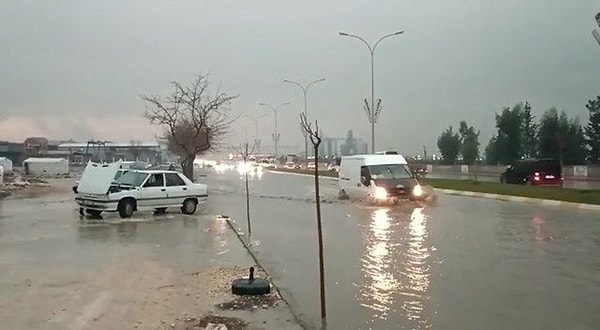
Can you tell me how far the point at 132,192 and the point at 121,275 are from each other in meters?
11.3

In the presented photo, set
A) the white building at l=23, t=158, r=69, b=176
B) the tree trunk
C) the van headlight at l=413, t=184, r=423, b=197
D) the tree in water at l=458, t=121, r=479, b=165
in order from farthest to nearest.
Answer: the white building at l=23, t=158, r=69, b=176 < the tree in water at l=458, t=121, r=479, b=165 < the tree trunk < the van headlight at l=413, t=184, r=423, b=197

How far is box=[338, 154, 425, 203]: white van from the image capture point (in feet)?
88.2

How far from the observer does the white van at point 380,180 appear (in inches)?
1059

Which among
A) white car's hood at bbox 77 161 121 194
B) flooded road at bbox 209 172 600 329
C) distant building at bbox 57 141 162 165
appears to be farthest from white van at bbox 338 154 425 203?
distant building at bbox 57 141 162 165

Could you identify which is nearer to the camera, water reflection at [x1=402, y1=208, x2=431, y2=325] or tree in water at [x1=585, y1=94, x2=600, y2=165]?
water reflection at [x1=402, y1=208, x2=431, y2=325]

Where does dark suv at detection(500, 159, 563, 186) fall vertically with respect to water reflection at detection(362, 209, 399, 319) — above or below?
above

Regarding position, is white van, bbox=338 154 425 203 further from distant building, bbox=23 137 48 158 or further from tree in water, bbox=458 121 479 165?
distant building, bbox=23 137 48 158

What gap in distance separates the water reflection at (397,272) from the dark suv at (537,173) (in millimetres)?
23314

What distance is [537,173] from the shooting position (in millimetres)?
39938

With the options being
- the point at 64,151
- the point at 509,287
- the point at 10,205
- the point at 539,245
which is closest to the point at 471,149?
the point at 10,205

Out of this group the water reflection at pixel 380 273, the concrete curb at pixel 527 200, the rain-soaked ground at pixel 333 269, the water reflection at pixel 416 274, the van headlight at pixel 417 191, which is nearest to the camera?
the rain-soaked ground at pixel 333 269

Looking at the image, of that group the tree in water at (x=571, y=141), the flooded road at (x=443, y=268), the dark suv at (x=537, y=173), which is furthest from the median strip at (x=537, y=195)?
the tree in water at (x=571, y=141)

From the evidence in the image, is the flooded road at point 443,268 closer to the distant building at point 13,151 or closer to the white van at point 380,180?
the white van at point 380,180

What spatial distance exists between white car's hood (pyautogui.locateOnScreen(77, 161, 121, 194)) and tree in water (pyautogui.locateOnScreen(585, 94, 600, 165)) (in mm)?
57639
